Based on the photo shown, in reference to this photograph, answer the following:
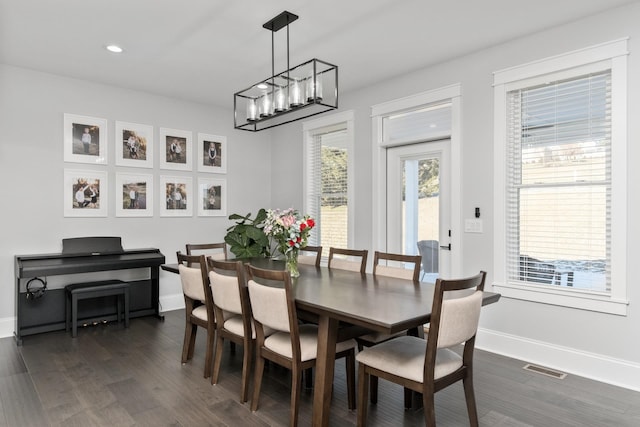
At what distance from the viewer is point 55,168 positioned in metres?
4.49

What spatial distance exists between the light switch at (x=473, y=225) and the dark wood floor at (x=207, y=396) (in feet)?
3.71

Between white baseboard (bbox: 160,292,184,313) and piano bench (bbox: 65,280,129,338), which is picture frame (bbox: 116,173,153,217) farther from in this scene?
white baseboard (bbox: 160,292,184,313)

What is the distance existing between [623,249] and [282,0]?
3.12m

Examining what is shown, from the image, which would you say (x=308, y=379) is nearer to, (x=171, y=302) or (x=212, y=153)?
(x=171, y=302)

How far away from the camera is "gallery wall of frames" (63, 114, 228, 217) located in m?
4.63

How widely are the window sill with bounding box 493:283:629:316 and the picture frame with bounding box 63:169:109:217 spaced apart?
4.43m

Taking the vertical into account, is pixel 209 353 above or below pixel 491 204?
below

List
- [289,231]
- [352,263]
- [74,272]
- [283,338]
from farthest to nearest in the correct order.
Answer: [74,272] < [352,263] < [289,231] < [283,338]

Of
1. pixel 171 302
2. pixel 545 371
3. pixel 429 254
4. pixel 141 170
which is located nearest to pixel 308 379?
pixel 545 371

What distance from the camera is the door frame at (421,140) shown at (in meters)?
4.00

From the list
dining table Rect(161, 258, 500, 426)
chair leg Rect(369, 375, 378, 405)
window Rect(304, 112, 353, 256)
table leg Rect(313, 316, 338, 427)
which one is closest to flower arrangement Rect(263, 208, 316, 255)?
dining table Rect(161, 258, 500, 426)

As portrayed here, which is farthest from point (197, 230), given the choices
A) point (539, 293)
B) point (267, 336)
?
point (539, 293)

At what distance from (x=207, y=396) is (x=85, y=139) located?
11.3 ft

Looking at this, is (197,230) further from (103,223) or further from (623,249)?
(623,249)
